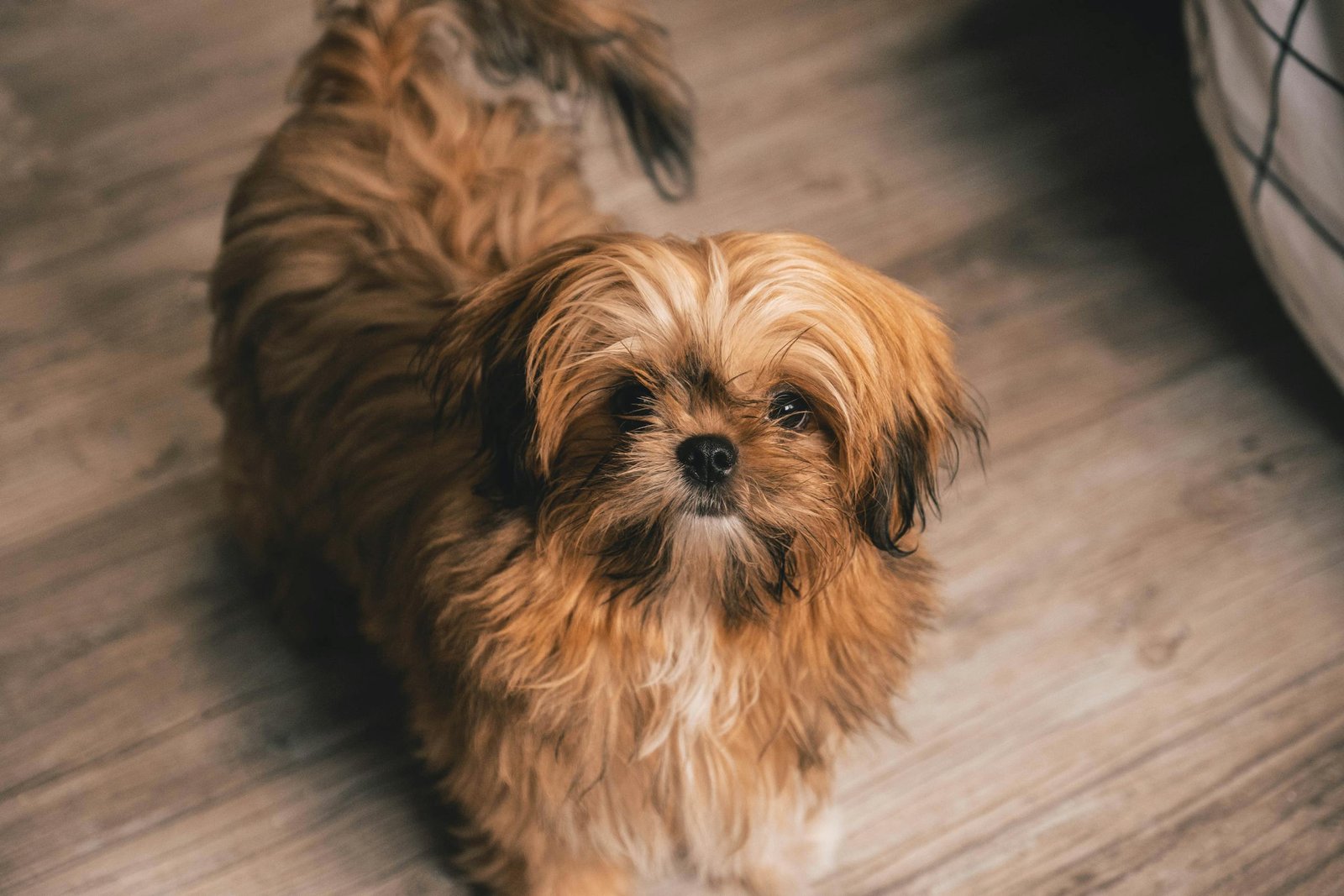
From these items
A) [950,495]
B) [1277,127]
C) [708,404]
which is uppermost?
[708,404]

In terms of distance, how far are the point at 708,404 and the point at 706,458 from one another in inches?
1.9

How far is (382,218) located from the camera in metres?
1.34

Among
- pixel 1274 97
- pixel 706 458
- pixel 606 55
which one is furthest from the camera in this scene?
pixel 1274 97

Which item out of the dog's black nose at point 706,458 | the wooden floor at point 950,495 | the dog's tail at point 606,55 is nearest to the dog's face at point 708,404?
the dog's black nose at point 706,458

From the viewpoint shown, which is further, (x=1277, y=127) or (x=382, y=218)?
(x=1277, y=127)

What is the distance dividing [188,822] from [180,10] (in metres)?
1.71

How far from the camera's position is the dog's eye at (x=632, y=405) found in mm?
966

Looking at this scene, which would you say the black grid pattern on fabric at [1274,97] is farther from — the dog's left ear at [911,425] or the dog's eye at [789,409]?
the dog's eye at [789,409]

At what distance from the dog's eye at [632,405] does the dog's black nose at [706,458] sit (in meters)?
0.05

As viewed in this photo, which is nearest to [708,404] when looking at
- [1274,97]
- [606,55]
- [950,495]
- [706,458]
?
[706,458]

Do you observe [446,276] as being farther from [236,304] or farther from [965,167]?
[965,167]

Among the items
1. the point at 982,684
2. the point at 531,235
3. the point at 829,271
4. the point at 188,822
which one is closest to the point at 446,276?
the point at 531,235

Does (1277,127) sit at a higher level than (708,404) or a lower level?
lower

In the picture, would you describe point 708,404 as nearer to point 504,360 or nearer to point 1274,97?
point 504,360
